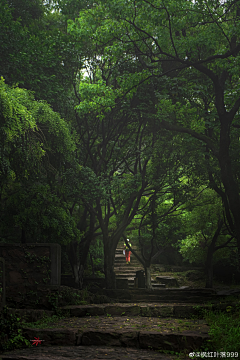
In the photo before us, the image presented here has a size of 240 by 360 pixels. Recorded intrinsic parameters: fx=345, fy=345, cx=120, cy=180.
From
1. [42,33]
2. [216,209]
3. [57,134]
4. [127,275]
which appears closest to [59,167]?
[57,134]

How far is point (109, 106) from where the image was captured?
41.4ft

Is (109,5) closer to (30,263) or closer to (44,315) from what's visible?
Result: (30,263)

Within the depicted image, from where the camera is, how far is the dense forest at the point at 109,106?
34.9ft

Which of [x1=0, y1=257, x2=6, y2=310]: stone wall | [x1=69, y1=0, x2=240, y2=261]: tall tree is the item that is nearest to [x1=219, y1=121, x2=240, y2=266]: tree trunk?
[x1=69, y1=0, x2=240, y2=261]: tall tree

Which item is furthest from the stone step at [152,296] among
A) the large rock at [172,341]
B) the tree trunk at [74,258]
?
the large rock at [172,341]

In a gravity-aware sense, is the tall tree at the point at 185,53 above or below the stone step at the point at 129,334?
above

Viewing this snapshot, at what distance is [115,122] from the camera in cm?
1545

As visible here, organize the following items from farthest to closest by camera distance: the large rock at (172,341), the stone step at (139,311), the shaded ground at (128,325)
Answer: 1. the stone step at (139,311)
2. the shaded ground at (128,325)
3. the large rock at (172,341)

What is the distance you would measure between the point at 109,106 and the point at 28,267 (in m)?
6.31

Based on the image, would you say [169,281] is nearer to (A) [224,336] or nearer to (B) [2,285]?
(A) [224,336]

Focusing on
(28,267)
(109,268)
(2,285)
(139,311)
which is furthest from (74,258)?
(2,285)

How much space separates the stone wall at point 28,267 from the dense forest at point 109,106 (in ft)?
5.31

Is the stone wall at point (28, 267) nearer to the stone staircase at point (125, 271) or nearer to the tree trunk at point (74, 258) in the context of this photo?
the tree trunk at point (74, 258)

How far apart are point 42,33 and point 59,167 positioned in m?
5.36
